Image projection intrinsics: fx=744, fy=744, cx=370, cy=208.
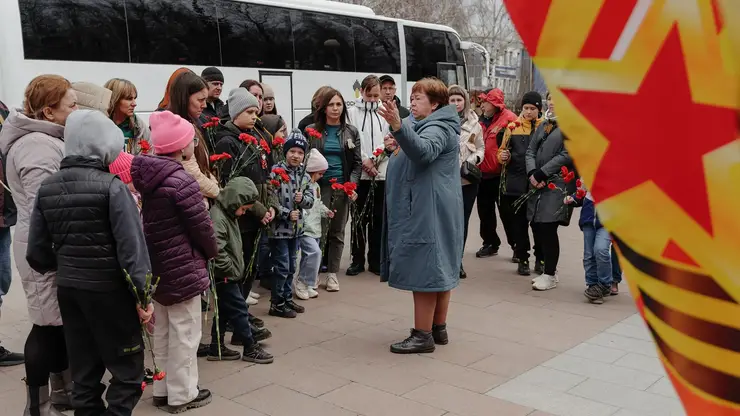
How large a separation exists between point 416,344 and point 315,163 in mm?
1961

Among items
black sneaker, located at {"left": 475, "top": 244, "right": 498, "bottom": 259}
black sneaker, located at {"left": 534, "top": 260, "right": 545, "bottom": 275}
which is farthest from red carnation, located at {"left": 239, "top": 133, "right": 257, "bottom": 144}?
black sneaker, located at {"left": 475, "top": 244, "right": 498, "bottom": 259}

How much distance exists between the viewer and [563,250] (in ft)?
30.5

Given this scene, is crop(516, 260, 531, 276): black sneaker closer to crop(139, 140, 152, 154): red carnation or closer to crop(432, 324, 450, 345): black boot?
crop(432, 324, 450, 345): black boot

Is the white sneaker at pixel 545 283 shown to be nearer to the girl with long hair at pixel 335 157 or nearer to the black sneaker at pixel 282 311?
the girl with long hair at pixel 335 157

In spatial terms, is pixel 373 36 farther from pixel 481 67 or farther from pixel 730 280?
pixel 730 280

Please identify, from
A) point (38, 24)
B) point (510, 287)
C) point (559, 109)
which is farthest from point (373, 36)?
point (559, 109)

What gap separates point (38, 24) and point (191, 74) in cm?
713

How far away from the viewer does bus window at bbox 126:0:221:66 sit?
12.3 metres

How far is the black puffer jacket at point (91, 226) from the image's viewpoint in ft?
11.2

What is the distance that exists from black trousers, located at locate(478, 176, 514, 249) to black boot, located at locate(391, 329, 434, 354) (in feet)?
11.3

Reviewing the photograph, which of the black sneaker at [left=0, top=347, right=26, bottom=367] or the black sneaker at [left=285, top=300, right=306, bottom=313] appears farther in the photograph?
the black sneaker at [left=285, top=300, right=306, bottom=313]

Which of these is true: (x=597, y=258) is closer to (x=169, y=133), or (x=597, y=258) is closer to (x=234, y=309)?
(x=234, y=309)

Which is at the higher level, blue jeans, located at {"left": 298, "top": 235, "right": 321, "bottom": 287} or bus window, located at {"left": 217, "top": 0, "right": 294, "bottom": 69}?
bus window, located at {"left": 217, "top": 0, "right": 294, "bottom": 69}

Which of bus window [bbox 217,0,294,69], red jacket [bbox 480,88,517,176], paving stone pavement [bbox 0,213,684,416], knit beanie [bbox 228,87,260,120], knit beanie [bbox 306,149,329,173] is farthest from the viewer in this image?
bus window [bbox 217,0,294,69]
